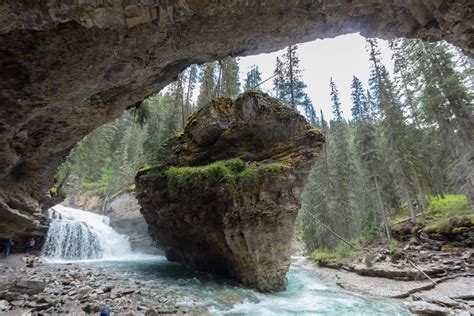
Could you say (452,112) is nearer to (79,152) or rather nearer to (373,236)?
(373,236)

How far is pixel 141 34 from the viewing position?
15.9 ft

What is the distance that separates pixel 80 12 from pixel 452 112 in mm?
23816

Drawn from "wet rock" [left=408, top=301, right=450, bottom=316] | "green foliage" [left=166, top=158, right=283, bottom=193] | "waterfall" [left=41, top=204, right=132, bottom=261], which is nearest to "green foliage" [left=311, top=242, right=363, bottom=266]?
"wet rock" [left=408, top=301, right=450, bottom=316]

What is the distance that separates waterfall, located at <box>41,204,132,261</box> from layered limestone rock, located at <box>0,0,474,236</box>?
1560 centimetres

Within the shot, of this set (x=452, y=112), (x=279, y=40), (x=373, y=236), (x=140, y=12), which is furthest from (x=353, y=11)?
(x=373, y=236)

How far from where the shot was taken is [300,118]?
48.6 ft

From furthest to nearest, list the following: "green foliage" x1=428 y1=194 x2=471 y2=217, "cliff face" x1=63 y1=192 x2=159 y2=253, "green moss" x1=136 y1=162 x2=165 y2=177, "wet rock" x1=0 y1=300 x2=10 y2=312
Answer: "cliff face" x1=63 y1=192 x2=159 y2=253, "green foliage" x1=428 y1=194 x2=471 y2=217, "green moss" x1=136 y1=162 x2=165 y2=177, "wet rock" x1=0 y1=300 x2=10 y2=312

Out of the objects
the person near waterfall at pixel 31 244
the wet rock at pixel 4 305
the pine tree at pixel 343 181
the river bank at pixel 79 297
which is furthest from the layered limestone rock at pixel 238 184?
the pine tree at pixel 343 181

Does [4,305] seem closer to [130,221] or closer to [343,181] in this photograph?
[130,221]

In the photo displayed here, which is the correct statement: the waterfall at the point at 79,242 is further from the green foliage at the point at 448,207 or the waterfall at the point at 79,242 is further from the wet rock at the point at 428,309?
the green foliage at the point at 448,207

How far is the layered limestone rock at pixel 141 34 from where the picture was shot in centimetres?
410

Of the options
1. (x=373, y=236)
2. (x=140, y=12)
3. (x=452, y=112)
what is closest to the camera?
(x=140, y=12)

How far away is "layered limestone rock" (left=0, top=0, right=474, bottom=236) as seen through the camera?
410 centimetres

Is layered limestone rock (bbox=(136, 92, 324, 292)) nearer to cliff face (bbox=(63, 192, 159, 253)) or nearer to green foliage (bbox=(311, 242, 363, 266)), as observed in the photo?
cliff face (bbox=(63, 192, 159, 253))
